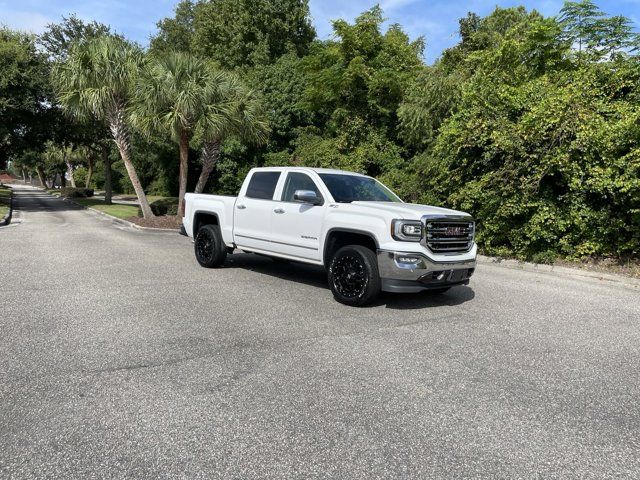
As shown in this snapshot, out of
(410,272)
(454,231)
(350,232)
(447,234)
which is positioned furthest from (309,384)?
(454,231)

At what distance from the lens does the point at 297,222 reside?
7410 mm

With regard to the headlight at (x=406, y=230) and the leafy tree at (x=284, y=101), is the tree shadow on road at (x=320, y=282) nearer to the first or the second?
the headlight at (x=406, y=230)

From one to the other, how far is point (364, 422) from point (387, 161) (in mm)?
19482

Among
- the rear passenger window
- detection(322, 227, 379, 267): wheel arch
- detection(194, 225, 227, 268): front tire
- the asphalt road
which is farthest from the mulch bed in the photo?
detection(322, 227, 379, 267): wheel arch

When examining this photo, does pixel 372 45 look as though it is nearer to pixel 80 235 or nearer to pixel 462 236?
pixel 80 235

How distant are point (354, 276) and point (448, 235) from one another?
4.65 ft

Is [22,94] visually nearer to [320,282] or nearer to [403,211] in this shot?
[320,282]

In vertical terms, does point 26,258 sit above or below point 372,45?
below

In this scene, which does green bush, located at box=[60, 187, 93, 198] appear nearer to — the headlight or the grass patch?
the grass patch

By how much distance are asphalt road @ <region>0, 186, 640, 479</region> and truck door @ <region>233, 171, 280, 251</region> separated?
1.05 metres

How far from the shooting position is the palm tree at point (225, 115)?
17.8 metres

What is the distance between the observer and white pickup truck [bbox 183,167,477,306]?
6211mm

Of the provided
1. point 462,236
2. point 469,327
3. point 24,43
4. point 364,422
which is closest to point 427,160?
point 462,236

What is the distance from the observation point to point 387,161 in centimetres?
2198
